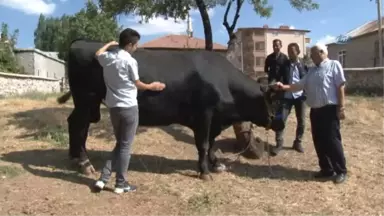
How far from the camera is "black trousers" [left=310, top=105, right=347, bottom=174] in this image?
273 inches

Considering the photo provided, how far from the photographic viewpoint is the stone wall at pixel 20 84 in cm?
1820

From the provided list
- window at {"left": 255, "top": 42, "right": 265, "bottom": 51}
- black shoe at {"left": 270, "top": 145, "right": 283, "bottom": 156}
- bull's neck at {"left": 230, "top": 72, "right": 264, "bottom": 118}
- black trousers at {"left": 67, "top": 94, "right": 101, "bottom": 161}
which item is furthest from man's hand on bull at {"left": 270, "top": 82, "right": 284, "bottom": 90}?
window at {"left": 255, "top": 42, "right": 265, "bottom": 51}

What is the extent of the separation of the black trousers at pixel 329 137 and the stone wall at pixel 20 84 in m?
13.6

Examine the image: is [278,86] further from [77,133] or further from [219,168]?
[77,133]

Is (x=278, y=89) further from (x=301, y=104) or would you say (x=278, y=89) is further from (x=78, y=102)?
(x=78, y=102)

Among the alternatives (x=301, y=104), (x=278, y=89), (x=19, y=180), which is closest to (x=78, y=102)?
(x=19, y=180)

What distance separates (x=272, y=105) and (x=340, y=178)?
1462 millimetres

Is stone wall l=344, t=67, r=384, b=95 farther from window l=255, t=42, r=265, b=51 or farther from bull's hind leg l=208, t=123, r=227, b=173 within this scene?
window l=255, t=42, r=265, b=51

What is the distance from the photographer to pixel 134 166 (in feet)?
24.2

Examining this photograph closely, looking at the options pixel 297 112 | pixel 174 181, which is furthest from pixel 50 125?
pixel 297 112

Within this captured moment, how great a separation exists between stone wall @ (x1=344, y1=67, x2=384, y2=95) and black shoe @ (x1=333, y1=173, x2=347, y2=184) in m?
11.4

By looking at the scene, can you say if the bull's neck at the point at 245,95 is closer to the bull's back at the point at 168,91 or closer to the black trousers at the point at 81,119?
the bull's back at the point at 168,91

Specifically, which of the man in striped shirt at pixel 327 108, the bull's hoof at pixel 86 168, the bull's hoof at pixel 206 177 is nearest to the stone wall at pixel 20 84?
the bull's hoof at pixel 86 168

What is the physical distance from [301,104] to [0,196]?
4.94 metres
